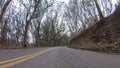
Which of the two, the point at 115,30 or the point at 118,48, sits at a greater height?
the point at 115,30

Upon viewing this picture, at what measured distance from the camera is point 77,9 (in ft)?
197

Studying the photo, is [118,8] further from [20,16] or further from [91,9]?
[20,16]

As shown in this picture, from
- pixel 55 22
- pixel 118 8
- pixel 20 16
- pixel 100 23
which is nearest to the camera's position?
pixel 118 8

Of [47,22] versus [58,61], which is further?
[47,22]

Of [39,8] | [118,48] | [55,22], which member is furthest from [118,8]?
[55,22]

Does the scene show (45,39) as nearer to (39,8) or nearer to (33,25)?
(33,25)

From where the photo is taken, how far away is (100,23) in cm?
2981

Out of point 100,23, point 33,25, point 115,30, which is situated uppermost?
point 33,25

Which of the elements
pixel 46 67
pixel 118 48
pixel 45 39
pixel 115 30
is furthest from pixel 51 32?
pixel 46 67

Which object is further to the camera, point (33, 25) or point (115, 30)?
point (33, 25)

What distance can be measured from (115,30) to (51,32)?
6791cm

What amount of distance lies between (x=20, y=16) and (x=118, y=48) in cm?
4765

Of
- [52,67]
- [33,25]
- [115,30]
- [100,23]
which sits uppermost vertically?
[33,25]

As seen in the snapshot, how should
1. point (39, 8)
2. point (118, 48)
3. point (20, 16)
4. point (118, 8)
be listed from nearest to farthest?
1. point (118, 48)
2. point (118, 8)
3. point (39, 8)
4. point (20, 16)
